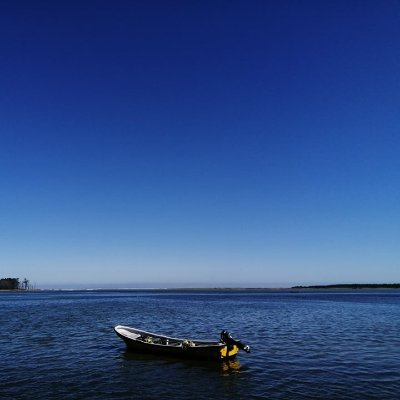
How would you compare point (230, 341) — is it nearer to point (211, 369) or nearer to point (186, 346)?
point (211, 369)

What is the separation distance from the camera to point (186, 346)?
82.8ft

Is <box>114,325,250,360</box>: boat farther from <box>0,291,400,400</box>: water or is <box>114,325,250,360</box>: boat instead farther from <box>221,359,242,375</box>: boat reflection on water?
<box>0,291,400,400</box>: water

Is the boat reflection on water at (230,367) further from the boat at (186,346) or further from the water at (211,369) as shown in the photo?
the boat at (186,346)

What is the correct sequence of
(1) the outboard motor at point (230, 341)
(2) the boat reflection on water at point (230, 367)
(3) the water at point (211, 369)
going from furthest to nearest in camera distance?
(1) the outboard motor at point (230, 341) < (2) the boat reflection on water at point (230, 367) < (3) the water at point (211, 369)

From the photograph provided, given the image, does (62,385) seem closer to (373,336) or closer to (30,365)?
(30,365)

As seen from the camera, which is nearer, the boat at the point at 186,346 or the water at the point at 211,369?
the water at the point at 211,369

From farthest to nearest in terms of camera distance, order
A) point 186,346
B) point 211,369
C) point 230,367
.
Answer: point 186,346, point 230,367, point 211,369

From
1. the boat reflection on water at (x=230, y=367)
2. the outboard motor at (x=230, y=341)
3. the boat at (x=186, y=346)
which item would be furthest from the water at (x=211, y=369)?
the outboard motor at (x=230, y=341)

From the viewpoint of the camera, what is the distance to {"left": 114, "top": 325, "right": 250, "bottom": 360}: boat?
79.7ft

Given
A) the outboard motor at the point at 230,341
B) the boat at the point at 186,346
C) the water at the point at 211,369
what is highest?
the outboard motor at the point at 230,341

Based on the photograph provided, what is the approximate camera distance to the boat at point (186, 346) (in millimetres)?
24297

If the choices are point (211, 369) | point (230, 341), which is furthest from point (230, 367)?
point (230, 341)

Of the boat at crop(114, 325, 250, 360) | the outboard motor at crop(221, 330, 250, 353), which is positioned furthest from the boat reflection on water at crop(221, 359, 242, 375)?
the outboard motor at crop(221, 330, 250, 353)

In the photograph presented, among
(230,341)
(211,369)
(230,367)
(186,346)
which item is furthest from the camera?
(186,346)
